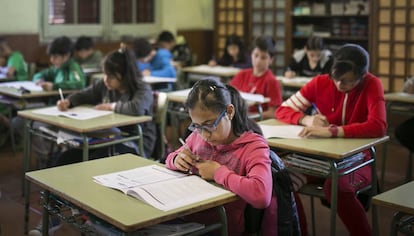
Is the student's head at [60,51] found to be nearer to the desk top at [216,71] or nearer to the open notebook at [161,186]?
the desk top at [216,71]

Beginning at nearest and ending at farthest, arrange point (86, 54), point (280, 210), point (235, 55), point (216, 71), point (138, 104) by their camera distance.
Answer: point (280, 210) < point (138, 104) < point (216, 71) < point (86, 54) < point (235, 55)

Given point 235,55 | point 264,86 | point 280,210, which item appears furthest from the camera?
point 235,55

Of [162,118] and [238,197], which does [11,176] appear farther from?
[238,197]

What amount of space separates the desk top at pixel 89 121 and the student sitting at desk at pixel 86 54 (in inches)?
118

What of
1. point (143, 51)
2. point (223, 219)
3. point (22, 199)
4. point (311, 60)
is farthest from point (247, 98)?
point (143, 51)

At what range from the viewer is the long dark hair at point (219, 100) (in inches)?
92.2

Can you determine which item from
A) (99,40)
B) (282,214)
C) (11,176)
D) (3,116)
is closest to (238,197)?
(282,214)

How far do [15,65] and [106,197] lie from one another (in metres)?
4.61

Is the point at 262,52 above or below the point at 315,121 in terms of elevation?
above

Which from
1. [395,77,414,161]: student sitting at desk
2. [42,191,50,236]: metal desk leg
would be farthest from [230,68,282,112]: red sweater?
[42,191,50,236]: metal desk leg

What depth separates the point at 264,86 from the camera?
15.5 ft

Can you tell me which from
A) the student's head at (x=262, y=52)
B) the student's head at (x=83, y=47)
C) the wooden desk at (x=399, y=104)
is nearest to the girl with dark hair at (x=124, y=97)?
the student's head at (x=262, y=52)

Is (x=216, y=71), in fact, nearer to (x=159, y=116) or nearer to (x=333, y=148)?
(x=159, y=116)

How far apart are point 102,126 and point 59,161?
1.94 ft
